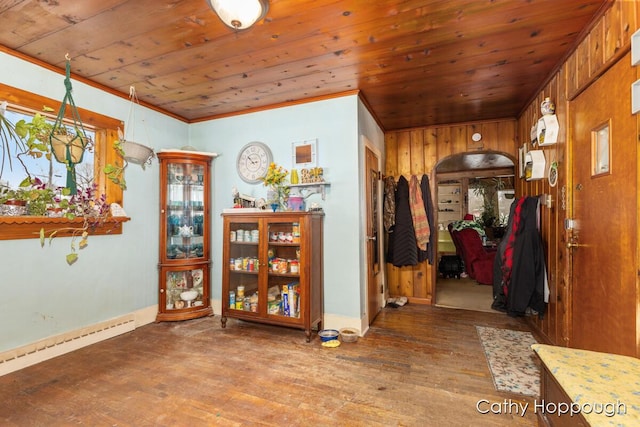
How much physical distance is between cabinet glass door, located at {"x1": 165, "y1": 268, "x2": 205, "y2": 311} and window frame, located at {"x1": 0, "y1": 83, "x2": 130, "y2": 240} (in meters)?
0.75

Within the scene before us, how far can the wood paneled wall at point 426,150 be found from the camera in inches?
144

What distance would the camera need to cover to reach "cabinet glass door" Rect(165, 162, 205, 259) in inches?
127

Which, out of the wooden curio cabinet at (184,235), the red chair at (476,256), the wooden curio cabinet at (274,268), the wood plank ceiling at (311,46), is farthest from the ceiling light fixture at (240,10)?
the red chair at (476,256)

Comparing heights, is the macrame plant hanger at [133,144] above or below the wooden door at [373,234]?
above

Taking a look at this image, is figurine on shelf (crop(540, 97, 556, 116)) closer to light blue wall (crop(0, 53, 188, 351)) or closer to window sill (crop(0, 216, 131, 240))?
light blue wall (crop(0, 53, 188, 351))

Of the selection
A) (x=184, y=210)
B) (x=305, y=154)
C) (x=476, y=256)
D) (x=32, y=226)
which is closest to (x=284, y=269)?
(x=305, y=154)

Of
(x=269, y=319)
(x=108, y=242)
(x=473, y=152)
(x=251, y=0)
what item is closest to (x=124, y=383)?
(x=269, y=319)

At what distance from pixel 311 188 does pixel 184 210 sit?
4.98 feet

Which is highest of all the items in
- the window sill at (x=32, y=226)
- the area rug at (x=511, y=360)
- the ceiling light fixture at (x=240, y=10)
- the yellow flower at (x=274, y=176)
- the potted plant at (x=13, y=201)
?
the ceiling light fixture at (x=240, y=10)

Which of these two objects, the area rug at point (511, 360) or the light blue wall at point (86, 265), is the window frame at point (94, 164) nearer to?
the light blue wall at point (86, 265)

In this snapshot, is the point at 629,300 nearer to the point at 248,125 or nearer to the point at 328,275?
the point at 328,275

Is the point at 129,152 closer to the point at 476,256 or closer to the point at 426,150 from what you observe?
the point at 426,150

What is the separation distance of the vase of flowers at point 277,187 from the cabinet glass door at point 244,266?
30cm

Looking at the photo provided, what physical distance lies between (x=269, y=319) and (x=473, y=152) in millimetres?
3230
